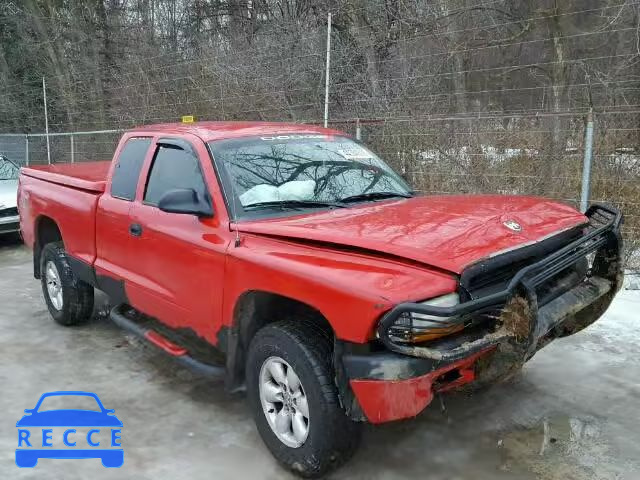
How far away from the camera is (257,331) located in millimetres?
3336

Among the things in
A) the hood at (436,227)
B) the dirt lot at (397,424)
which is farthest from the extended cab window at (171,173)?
the dirt lot at (397,424)

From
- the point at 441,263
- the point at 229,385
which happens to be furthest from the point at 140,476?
the point at 441,263

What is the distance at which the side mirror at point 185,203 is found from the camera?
3516 millimetres

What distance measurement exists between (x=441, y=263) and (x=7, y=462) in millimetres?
2575

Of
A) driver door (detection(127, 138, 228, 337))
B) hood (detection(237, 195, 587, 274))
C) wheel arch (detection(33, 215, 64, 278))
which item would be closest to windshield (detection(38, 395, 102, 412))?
driver door (detection(127, 138, 228, 337))

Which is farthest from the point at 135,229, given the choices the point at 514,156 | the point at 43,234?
the point at 514,156

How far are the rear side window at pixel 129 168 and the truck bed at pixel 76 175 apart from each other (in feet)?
0.75

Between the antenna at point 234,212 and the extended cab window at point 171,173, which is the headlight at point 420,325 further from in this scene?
the extended cab window at point 171,173

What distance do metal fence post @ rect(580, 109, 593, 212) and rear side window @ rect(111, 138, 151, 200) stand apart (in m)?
4.42

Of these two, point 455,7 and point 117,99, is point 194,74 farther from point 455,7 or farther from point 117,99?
point 455,7

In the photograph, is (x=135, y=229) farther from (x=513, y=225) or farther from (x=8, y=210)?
(x=8, y=210)

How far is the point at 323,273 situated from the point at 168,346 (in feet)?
5.32

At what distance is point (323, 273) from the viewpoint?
9.26ft

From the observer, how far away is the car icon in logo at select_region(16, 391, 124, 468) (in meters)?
3.40
